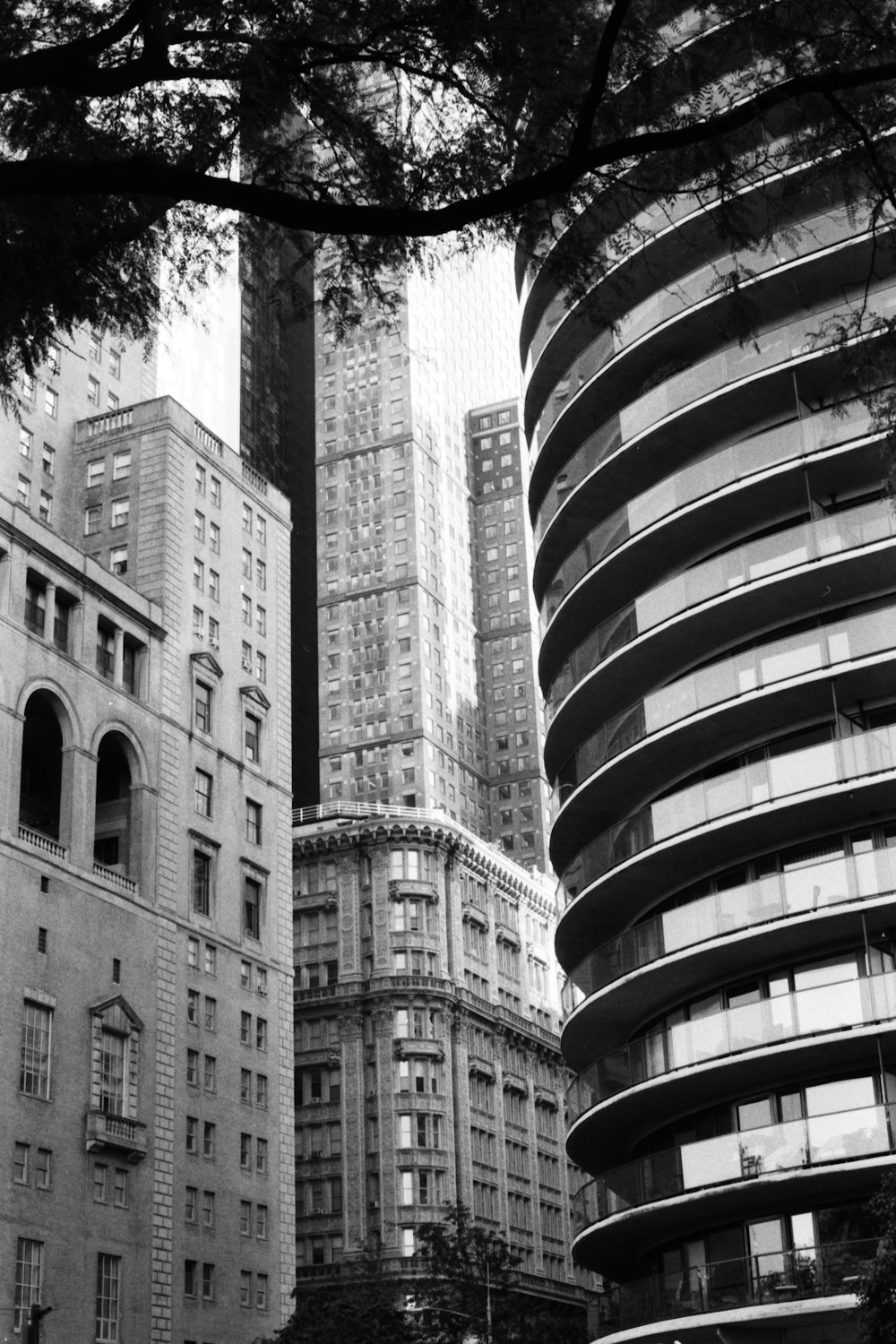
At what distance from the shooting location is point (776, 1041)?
38.0m

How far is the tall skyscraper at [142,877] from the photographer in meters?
78.1

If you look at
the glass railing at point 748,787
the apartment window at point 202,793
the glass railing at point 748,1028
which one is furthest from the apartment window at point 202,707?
the glass railing at point 748,1028

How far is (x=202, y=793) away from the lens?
95625 millimetres

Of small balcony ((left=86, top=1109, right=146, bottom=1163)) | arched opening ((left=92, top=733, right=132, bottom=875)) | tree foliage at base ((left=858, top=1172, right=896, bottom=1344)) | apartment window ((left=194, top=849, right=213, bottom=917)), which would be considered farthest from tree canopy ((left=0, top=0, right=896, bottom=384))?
apartment window ((left=194, top=849, right=213, bottom=917))

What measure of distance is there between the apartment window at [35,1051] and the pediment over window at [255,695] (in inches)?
1066

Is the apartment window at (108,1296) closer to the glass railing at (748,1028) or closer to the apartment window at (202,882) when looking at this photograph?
the apartment window at (202,882)

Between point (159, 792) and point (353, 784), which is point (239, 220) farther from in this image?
point (353, 784)

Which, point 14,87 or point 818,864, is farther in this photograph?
point 818,864

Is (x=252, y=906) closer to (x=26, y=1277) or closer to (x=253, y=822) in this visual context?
(x=253, y=822)

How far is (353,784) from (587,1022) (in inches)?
5319

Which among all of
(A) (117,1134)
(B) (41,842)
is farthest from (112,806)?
(A) (117,1134)

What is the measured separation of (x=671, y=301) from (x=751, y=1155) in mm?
21256

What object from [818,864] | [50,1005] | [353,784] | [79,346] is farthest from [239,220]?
[353,784]

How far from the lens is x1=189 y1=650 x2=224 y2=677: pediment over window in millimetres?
97375
